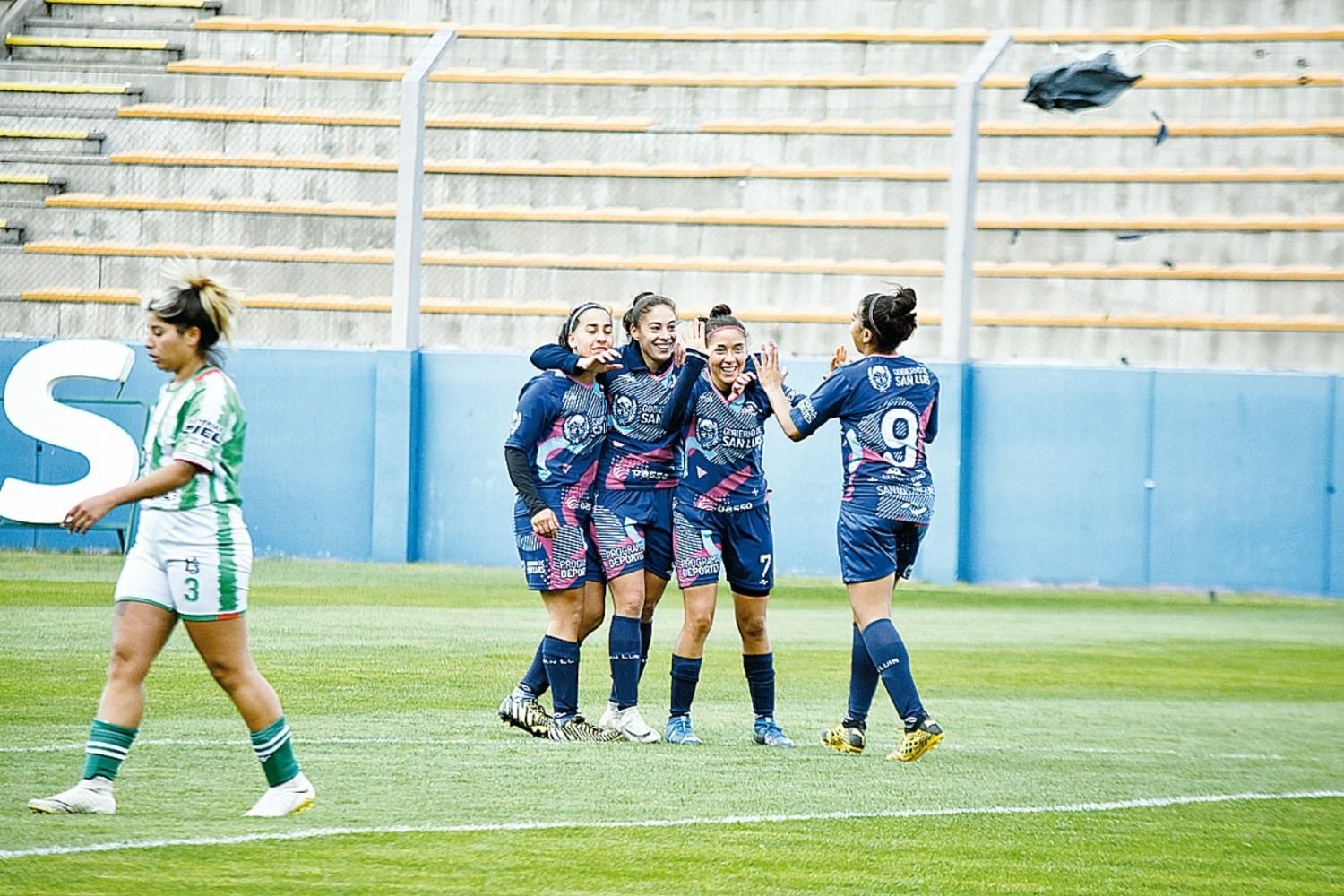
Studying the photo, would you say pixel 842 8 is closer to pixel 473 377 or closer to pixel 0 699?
pixel 473 377

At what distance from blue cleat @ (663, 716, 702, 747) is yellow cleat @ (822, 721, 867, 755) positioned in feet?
1.71


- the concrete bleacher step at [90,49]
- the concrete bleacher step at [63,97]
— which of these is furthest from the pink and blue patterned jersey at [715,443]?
the concrete bleacher step at [90,49]

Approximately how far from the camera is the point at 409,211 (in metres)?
17.4

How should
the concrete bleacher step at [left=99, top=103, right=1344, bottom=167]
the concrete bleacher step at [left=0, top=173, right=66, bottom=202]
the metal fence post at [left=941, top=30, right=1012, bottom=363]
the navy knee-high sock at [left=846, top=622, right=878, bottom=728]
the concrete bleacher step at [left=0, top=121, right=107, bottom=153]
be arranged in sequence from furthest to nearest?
the concrete bleacher step at [left=0, top=121, right=107, bottom=153]
the concrete bleacher step at [left=0, top=173, right=66, bottom=202]
the concrete bleacher step at [left=99, top=103, right=1344, bottom=167]
the metal fence post at [left=941, top=30, right=1012, bottom=363]
the navy knee-high sock at [left=846, top=622, right=878, bottom=728]

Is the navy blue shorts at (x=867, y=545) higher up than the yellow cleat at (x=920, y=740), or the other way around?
the navy blue shorts at (x=867, y=545)

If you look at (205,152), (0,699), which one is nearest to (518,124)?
(205,152)

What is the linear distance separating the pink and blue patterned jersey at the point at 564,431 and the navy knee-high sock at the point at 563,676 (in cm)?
56

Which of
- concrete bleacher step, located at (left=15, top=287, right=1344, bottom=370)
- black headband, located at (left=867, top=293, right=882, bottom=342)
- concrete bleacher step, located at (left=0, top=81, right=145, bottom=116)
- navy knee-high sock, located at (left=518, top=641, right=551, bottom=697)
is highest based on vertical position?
concrete bleacher step, located at (left=0, top=81, right=145, bottom=116)

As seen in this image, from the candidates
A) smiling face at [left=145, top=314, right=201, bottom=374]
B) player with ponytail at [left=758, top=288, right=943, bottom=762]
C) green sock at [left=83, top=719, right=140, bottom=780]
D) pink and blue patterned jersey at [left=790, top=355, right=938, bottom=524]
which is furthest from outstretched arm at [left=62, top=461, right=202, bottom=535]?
pink and blue patterned jersey at [left=790, top=355, right=938, bottom=524]

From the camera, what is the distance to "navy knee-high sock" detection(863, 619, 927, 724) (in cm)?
741

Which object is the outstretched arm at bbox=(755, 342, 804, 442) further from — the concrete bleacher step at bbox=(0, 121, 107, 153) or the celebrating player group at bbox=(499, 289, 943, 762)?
the concrete bleacher step at bbox=(0, 121, 107, 153)

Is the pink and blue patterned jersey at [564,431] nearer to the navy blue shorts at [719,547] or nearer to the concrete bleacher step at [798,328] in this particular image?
the navy blue shorts at [719,547]

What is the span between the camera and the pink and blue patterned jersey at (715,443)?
793 cm

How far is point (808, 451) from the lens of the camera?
16.8 metres
